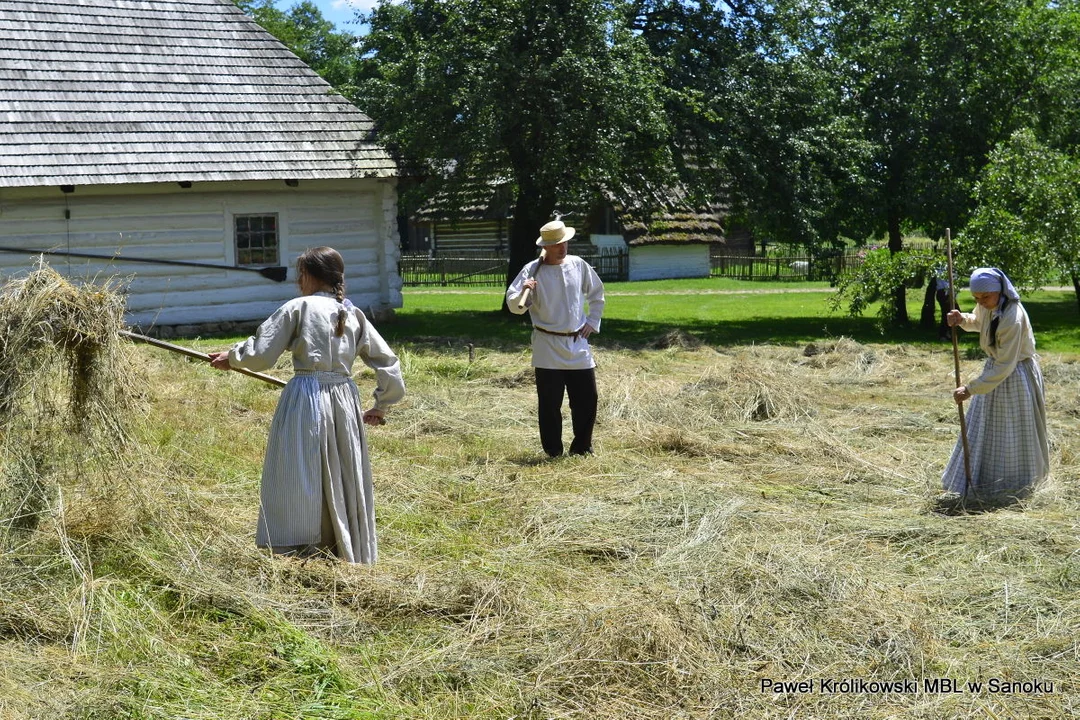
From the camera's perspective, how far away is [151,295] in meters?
17.0

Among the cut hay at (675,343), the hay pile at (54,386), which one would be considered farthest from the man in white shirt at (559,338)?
the cut hay at (675,343)

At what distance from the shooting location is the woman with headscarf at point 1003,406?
22.7 ft

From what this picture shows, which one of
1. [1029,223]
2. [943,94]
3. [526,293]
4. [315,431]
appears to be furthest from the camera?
[943,94]

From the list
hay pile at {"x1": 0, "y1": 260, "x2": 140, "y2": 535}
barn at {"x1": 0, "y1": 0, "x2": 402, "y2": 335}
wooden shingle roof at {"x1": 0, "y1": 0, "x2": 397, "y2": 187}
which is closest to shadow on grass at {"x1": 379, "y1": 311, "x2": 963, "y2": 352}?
barn at {"x1": 0, "y1": 0, "x2": 402, "y2": 335}

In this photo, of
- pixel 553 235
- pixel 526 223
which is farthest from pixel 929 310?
pixel 553 235

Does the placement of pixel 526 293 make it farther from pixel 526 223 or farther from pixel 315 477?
pixel 526 223

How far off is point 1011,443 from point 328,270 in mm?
4253

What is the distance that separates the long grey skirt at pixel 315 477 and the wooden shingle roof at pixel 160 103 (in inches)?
445

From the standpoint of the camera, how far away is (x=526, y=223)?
63.6 feet

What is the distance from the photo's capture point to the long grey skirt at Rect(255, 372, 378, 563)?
544 cm

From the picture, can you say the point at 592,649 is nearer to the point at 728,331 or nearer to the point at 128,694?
the point at 128,694

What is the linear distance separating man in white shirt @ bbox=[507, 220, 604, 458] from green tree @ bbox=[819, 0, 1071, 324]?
11.0 meters

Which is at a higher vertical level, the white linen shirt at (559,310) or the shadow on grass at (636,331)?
the white linen shirt at (559,310)

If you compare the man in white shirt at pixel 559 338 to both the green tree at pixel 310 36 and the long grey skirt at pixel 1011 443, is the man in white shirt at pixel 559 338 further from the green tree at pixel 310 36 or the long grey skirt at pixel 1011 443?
the green tree at pixel 310 36
